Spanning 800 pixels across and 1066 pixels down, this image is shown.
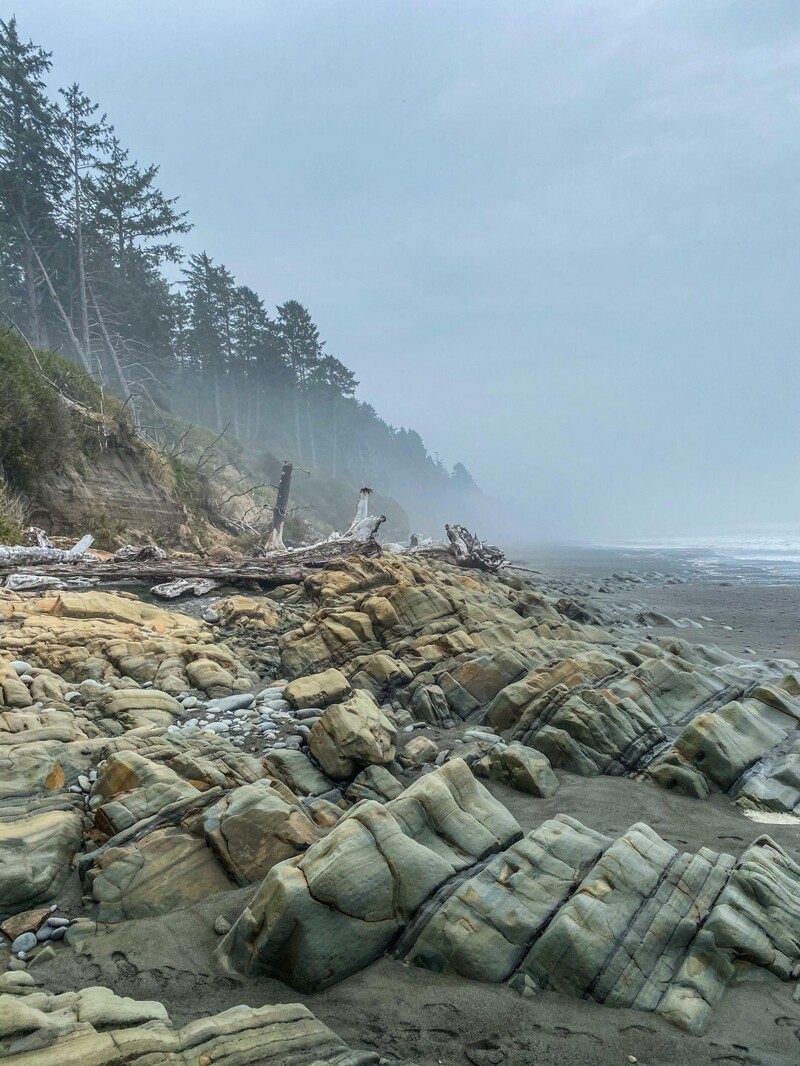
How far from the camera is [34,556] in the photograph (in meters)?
12.1

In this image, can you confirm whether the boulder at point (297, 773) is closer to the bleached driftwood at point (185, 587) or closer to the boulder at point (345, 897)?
the boulder at point (345, 897)

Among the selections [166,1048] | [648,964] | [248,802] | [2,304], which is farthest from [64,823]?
[2,304]

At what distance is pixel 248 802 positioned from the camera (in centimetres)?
405

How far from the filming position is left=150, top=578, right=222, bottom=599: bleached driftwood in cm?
1245

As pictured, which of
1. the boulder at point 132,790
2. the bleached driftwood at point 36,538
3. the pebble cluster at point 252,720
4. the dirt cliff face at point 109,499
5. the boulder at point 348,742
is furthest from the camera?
the dirt cliff face at point 109,499

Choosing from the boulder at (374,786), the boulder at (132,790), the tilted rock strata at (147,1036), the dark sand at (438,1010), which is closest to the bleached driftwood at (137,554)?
the boulder at (132,790)

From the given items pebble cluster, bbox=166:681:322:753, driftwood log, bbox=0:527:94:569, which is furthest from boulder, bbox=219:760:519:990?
driftwood log, bbox=0:527:94:569

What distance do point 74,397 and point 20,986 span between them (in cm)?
2130

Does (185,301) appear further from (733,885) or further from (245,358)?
(733,885)

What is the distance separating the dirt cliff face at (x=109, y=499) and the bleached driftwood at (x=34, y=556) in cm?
388

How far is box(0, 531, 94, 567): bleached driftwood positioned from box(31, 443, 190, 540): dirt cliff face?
388cm

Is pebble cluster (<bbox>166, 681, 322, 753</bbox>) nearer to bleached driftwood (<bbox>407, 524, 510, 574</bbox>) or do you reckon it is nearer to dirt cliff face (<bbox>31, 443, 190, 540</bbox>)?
dirt cliff face (<bbox>31, 443, 190, 540</bbox>)

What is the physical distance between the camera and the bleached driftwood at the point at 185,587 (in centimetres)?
1245

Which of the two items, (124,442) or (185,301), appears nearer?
(124,442)
